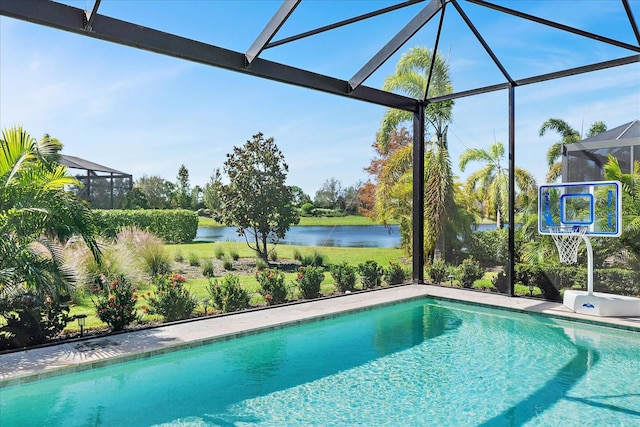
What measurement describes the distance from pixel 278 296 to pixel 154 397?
4.22 metres

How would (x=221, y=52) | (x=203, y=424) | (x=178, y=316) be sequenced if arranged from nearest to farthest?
(x=203, y=424), (x=221, y=52), (x=178, y=316)

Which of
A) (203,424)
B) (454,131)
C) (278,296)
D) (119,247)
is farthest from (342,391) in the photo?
(454,131)

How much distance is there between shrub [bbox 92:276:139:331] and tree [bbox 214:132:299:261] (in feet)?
11.6

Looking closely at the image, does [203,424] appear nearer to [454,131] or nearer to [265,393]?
[265,393]

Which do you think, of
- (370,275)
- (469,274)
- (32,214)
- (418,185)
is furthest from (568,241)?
(32,214)

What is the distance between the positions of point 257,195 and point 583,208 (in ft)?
22.3

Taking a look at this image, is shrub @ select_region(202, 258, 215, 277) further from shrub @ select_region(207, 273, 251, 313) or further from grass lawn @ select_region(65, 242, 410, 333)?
shrub @ select_region(207, 273, 251, 313)

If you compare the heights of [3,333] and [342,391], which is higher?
[3,333]

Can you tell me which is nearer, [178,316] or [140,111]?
[178,316]

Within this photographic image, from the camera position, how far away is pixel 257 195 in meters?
10.7

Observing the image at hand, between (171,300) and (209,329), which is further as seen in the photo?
(171,300)

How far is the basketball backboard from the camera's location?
7.77 m

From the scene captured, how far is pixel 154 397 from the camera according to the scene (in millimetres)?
4871

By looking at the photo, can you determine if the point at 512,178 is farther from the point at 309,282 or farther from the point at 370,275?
the point at 309,282
